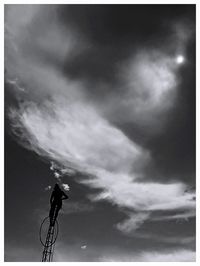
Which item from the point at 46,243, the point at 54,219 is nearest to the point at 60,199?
the point at 54,219

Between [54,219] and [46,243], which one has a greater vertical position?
[54,219]

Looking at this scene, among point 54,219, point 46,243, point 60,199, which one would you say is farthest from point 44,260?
point 60,199

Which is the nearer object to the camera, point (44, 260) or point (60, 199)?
point (44, 260)

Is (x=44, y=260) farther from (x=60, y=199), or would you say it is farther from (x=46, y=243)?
(x=60, y=199)

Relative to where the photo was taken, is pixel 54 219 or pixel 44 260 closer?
pixel 44 260

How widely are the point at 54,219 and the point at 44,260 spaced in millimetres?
3346

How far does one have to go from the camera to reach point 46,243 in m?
21.2

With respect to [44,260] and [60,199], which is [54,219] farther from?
[44,260]

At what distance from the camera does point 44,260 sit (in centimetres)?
2053

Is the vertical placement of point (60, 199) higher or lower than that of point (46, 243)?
higher

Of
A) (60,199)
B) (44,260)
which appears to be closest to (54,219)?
(60,199)

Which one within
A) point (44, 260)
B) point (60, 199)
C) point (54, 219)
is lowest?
point (44, 260)

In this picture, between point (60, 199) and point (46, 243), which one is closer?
point (46, 243)

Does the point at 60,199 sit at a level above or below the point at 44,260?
above
